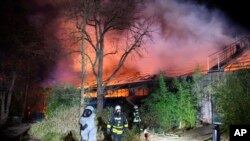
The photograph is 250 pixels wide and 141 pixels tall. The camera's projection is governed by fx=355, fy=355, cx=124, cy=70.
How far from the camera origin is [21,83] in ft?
151

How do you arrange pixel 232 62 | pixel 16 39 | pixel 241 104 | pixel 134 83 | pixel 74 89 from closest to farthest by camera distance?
pixel 241 104 → pixel 232 62 → pixel 74 89 → pixel 134 83 → pixel 16 39

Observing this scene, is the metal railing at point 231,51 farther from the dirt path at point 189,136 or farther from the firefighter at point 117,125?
the firefighter at point 117,125

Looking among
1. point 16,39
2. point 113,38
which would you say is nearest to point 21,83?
point 16,39

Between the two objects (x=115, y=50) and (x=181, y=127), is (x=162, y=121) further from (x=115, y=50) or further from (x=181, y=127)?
(x=115, y=50)

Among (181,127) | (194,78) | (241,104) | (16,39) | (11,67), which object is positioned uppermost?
(16,39)

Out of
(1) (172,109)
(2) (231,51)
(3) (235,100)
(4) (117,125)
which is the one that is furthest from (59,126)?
(2) (231,51)

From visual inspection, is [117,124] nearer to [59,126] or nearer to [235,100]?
[235,100]

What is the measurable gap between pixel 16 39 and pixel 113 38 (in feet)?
34.0

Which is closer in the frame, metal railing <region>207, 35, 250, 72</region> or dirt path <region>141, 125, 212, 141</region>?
dirt path <region>141, 125, 212, 141</region>

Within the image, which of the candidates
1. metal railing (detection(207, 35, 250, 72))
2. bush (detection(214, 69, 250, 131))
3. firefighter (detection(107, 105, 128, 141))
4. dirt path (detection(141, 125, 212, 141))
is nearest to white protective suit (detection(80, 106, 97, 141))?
firefighter (detection(107, 105, 128, 141))

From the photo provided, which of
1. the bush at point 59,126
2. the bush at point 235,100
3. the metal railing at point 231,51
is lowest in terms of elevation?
the bush at point 59,126

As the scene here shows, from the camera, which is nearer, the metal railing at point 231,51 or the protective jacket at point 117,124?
the protective jacket at point 117,124

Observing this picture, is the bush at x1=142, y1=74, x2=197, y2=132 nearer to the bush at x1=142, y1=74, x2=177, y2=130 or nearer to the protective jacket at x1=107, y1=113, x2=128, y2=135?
the bush at x1=142, y1=74, x2=177, y2=130

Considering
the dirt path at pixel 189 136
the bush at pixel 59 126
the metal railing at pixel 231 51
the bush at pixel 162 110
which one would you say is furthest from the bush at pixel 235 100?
the metal railing at pixel 231 51
